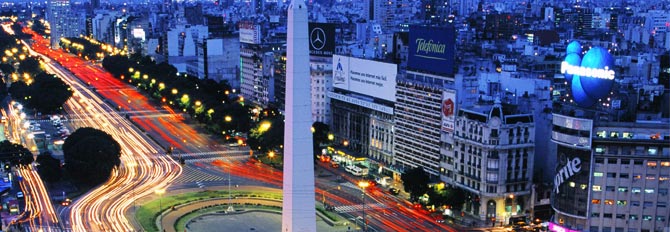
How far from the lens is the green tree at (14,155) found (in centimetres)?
5994

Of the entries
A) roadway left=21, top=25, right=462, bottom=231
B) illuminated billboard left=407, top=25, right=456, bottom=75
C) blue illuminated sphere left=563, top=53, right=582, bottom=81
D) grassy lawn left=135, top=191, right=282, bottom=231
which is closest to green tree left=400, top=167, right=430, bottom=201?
roadway left=21, top=25, right=462, bottom=231

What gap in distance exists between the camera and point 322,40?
3088 inches

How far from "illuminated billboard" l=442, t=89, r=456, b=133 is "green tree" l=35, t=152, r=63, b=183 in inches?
1173

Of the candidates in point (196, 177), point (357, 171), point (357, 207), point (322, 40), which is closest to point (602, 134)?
point (357, 207)

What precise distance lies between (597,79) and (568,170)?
5.88 m

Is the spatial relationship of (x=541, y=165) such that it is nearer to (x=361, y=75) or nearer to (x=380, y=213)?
(x=380, y=213)

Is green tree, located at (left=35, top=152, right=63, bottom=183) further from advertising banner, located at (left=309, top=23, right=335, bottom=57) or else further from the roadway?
advertising banner, located at (left=309, top=23, right=335, bottom=57)

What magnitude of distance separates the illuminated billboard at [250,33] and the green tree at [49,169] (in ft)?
145

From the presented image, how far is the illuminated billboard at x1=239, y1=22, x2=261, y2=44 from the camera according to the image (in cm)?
10131

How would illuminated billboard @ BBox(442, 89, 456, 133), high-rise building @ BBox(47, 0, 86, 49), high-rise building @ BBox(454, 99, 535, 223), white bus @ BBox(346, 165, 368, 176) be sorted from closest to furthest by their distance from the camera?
high-rise building @ BBox(454, 99, 535, 223), illuminated billboard @ BBox(442, 89, 456, 133), white bus @ BBox(346, 165, 368, 176), high-rise building @ BBox(47, 0, 86, 49)

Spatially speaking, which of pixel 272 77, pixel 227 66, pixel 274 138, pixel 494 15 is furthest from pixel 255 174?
pixel 494 15

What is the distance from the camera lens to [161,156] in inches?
2783

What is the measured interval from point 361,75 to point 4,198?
31703 millimetres

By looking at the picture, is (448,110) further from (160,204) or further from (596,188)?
(160,204)
